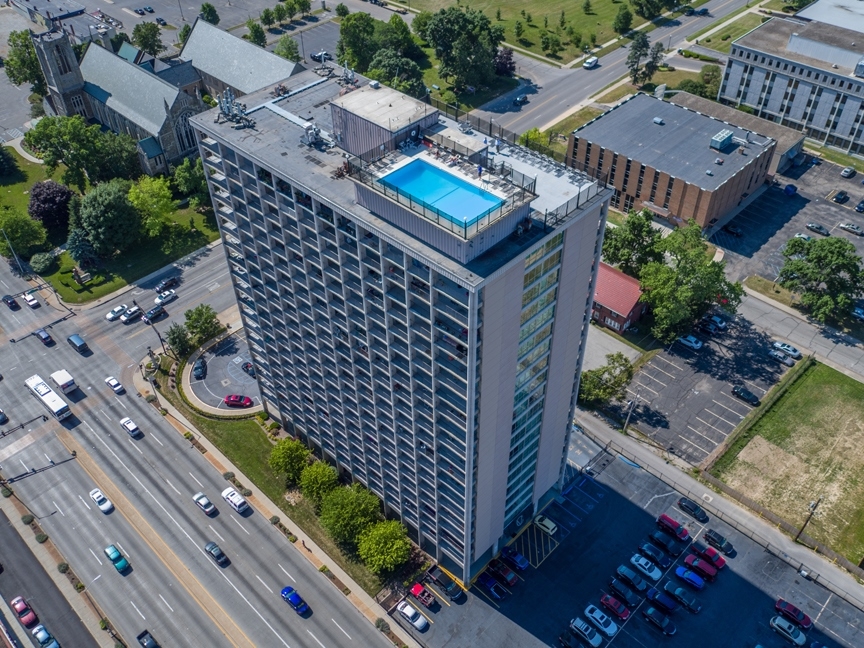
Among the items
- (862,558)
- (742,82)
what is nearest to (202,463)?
(862,558)

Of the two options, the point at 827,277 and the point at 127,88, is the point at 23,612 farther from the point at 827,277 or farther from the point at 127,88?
the point at 827,277

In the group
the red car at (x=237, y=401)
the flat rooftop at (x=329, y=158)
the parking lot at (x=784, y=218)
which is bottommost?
the red car at (x=237, y=401)

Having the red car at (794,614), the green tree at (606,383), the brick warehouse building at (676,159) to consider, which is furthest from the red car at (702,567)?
the brick warehouse building at (676,159)

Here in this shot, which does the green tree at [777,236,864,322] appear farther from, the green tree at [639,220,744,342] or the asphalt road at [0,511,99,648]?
the asphalt road at [0,511,99,648]

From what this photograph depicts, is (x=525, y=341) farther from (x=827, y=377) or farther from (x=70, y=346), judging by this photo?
(x=70, y=346)

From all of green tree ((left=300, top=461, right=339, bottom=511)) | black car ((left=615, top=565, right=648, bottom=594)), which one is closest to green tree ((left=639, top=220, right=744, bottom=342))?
black car ((left=615, top=565, right=648, bottom=594))

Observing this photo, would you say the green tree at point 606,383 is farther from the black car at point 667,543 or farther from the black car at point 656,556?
the black car at point 656,556
